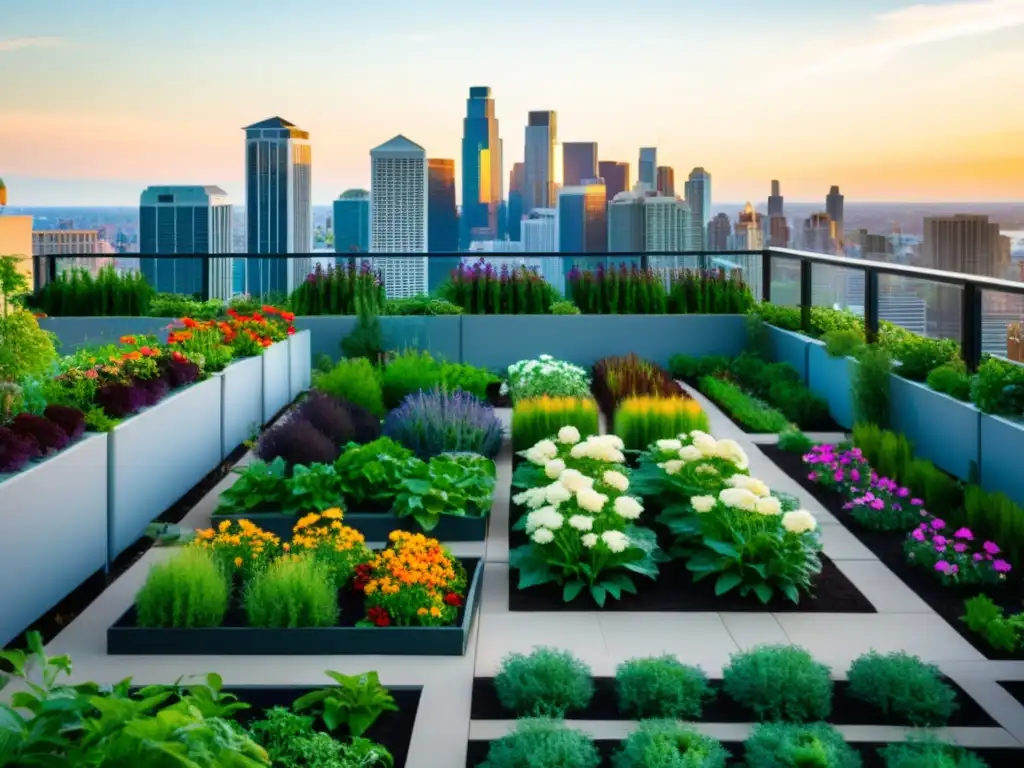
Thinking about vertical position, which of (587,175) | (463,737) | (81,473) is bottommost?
(463,737)

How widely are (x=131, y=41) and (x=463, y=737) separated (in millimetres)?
14799

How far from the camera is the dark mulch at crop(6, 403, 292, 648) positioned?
454 centimetres

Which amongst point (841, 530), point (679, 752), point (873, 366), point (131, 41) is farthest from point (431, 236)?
point (679, 752)

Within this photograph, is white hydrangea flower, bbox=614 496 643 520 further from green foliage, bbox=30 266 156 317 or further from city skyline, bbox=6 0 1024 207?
city skyline, bbox=6 0 1024 207

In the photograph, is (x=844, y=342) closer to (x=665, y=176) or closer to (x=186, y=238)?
(x=186, y=238)

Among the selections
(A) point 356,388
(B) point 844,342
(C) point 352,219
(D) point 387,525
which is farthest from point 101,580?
(C) point 352,219

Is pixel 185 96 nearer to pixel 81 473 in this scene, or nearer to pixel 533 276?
pixel 533 276

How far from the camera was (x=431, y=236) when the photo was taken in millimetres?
15211

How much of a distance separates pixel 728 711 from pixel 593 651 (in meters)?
0.67

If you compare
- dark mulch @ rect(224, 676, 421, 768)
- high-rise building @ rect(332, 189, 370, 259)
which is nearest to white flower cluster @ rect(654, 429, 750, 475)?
dark mulch @ rect(224, 676, 421, 768)

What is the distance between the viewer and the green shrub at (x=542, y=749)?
10.3 ft

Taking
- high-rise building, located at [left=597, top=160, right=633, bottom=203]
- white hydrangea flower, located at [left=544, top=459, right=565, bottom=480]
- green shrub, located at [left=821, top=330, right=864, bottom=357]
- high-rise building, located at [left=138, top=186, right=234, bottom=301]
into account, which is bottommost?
white hydrangea flower, located at [left=544, top=459, right=565, bottom=480]

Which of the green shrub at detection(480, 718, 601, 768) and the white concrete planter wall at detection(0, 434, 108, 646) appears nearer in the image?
the green shrub at detection(480, 718, 601, 768)

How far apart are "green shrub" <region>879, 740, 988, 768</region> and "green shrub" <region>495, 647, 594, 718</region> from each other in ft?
2.95
